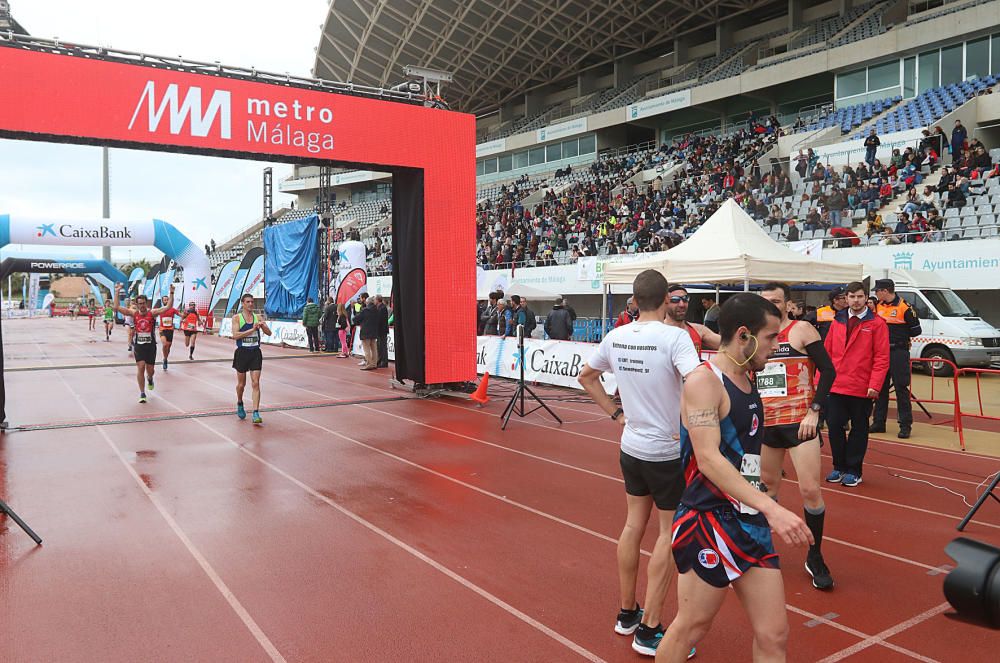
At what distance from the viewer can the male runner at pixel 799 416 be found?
427 cm

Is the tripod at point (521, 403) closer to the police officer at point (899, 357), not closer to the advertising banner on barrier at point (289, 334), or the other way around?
the police officer at point (899, 357)

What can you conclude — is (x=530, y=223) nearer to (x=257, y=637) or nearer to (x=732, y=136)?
(x=732, y=136)

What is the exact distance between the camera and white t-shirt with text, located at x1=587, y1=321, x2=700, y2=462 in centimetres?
335

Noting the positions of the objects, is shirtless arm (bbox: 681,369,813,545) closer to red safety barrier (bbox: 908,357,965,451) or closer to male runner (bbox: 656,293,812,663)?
male runner (bbox: 656,293,812,663)

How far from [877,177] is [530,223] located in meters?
17.9

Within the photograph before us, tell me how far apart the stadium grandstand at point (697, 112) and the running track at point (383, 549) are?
14.1 meters

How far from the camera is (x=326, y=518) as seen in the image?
18.7ft

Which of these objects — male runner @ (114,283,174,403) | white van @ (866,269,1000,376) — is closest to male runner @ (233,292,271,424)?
male runner @ (114,283,174,403)

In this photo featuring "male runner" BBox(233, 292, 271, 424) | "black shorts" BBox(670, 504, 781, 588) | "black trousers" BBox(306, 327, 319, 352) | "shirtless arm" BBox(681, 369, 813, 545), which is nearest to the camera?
"shirtless arm" BBox(681, 369, 813, 545)

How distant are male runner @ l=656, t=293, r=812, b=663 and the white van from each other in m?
14.6

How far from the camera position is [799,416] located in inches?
172

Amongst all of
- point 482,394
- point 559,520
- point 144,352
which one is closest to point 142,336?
point 144,352

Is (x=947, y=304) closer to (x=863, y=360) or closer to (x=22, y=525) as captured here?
(x=863, y=360)

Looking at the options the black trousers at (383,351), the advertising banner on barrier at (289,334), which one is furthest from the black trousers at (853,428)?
the advertising banner on barrier at (289,334)
